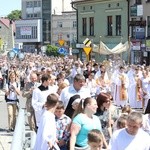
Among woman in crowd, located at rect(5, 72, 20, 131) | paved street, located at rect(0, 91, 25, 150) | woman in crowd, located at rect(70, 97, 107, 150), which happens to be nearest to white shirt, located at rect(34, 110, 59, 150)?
woman in crowd, located at rect(70, 97, 107, 150)

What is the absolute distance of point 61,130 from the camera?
876 cm

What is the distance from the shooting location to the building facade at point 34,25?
337ft

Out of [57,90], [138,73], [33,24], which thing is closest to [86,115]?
[57,90]

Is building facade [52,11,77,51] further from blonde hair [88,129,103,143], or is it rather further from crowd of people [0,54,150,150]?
blonde hair [88,129,103,143]

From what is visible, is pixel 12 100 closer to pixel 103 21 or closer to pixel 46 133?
pixel 46 133

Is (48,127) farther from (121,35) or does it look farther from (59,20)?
(59,20)

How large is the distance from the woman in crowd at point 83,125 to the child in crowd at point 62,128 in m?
0.43

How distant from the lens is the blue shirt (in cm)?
816

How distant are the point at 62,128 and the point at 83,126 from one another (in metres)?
0.67

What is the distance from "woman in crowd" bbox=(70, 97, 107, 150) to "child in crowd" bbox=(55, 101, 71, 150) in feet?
1.41

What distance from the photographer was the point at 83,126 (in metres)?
8.17

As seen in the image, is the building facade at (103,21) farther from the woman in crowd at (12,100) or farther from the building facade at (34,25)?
the building facade at (34,25)

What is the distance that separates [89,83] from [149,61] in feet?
80.6

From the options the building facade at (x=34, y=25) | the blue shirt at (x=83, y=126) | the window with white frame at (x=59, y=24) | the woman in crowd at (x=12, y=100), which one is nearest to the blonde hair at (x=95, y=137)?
the blue shirt at (x=83, y=126)
